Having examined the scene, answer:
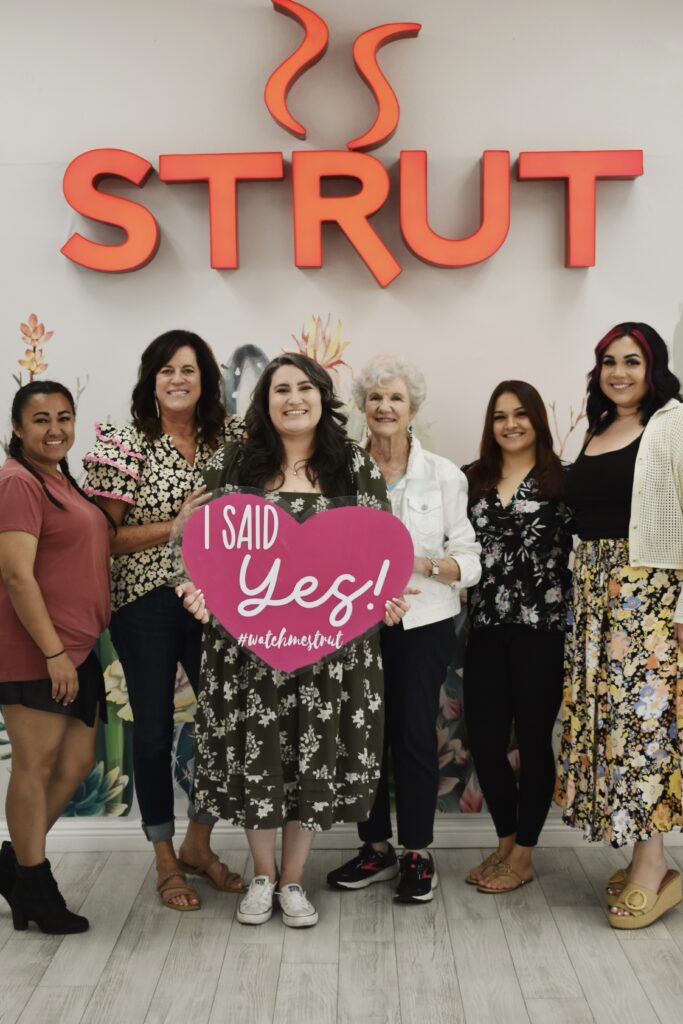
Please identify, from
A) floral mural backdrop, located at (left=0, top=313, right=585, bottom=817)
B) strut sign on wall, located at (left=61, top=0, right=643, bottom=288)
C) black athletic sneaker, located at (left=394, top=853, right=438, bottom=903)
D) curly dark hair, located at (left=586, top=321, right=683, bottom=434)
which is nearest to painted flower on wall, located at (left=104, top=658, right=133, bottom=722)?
floral mural backdrop, located at (left=0, top=313, right=585, bottom=817)

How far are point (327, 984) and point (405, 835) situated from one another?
540 mm

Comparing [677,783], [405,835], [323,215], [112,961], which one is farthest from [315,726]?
[323,215]

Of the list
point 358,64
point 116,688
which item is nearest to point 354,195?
point 358,64

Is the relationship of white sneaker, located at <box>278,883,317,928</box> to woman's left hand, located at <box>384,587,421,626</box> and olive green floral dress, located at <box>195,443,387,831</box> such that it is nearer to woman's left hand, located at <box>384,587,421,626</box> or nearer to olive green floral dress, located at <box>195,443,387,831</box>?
olive green floral dress, located at <box>195,443,387,831</box>

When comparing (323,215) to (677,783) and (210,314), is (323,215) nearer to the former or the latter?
(210,314)

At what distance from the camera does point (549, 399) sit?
120 inches

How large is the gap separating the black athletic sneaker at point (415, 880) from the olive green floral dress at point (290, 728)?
366 millimetres

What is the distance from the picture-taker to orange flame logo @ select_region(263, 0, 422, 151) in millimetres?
2850

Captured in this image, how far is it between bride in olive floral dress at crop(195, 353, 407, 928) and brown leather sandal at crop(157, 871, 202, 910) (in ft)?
1.14

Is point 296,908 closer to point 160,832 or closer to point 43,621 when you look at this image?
point 160,832

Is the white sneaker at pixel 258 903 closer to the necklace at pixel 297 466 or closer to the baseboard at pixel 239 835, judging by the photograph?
the baseboard at pixel 239 835

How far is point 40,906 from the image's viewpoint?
2457 millimetres

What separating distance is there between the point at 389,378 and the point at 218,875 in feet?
5.20

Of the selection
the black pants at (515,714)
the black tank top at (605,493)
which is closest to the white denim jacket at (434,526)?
the black pants at (515,714)
